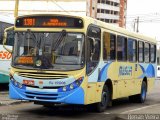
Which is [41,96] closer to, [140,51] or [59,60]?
[59,60]

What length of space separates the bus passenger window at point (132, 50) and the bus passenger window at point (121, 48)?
54 centimetres

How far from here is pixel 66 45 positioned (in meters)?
13.6

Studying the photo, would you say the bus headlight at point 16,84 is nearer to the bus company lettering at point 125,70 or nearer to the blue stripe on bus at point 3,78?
the bus company lettering at point 125,70

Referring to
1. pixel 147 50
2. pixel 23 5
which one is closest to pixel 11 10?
pixel 23 5

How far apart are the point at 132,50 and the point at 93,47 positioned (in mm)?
4637

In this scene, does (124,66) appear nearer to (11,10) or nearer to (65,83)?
(65,83)

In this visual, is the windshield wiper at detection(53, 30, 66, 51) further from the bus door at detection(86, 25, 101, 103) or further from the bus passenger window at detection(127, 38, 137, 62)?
the bus passenger window at detection(127, 38, 137, 62)

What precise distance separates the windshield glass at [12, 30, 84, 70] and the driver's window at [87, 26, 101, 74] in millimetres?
321

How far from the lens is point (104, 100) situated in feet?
50.6

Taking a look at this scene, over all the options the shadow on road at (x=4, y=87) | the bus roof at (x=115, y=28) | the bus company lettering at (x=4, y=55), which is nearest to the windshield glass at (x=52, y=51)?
the bus roof at (x=115, y=28)

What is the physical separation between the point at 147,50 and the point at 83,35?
25.4 ft

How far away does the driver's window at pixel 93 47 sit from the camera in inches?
543

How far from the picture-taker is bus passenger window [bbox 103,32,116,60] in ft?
50.0

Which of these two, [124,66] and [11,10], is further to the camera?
[11,10]
